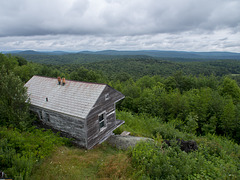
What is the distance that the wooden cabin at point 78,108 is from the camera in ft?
38.2

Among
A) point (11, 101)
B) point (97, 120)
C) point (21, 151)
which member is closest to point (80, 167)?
point (21, 151)

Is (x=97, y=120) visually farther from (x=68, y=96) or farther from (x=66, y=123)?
(x=68, y=96)

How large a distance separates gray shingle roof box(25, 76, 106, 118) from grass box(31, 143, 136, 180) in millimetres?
2929

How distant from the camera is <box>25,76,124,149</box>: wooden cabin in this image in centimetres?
1164

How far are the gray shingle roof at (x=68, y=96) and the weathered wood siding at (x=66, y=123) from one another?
1.64ft

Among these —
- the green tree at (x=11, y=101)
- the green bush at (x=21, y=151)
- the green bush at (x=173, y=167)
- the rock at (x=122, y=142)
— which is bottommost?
the rock at (x=122, y=142)

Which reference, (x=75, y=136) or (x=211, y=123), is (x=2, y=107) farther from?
(x=211, y=123)

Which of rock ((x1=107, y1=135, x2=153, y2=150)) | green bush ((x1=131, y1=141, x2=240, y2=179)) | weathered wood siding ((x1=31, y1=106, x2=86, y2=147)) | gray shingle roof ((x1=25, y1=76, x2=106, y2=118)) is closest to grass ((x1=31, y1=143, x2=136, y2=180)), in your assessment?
green bush ((x1=131, y1=141, x2=240, y2=179))

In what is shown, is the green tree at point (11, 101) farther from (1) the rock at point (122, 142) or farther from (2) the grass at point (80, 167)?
(1) the rock at point (122, 142)

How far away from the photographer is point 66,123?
12.2 metres

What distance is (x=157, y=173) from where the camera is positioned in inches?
313

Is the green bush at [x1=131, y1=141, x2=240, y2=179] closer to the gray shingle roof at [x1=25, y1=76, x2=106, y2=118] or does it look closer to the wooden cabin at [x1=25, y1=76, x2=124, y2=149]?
the wooden cabin at [x1=25, y1=76, x2=124, y2=149]

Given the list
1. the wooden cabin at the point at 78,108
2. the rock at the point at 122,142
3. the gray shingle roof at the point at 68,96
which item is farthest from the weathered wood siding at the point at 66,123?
the rock at the point at 122,142

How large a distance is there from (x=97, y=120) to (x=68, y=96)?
3.39 metres
